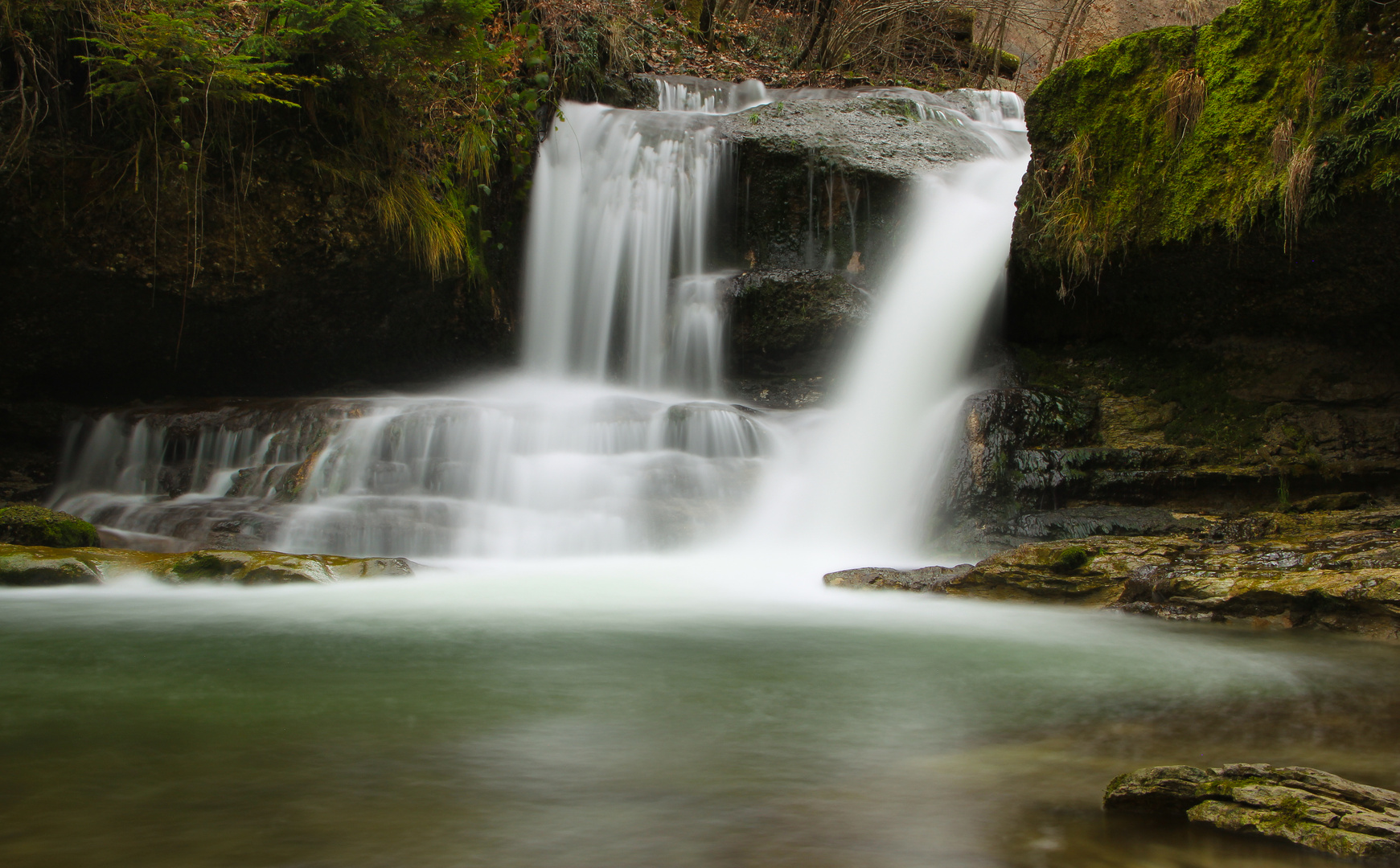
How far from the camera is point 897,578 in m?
5.52

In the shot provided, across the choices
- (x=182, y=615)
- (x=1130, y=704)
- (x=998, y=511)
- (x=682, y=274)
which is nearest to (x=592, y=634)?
(x=182, y=615)

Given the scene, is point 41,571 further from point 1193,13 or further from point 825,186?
point 1193,13

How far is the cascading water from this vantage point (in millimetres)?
6883

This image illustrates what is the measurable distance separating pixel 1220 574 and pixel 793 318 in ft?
17.2

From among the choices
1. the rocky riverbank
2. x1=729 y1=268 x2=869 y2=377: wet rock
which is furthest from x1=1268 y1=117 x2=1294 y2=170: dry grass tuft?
x1=729 y1=268 x2=869 y2=377: wet rock

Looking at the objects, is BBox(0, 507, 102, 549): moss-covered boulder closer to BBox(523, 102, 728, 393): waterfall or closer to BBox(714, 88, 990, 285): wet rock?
BBox(523, 102, 728, 393): waterfall

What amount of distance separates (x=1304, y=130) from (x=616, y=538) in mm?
5440

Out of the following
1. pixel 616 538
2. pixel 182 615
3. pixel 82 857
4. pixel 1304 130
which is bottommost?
pixel 82 857

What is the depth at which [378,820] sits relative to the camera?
193 centimetres

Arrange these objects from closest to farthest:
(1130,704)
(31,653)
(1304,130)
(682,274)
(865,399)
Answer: (1130,704)
(31,653)
(1304,130)
(865,399)
(682,274)

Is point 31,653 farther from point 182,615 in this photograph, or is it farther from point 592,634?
point 592,634

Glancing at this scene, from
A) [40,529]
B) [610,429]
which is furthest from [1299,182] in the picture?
[40,529]

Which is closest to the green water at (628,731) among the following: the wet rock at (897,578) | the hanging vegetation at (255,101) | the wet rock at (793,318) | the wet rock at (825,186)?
the wet rock at (897,578)

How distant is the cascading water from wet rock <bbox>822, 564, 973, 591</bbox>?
46.5 inches
